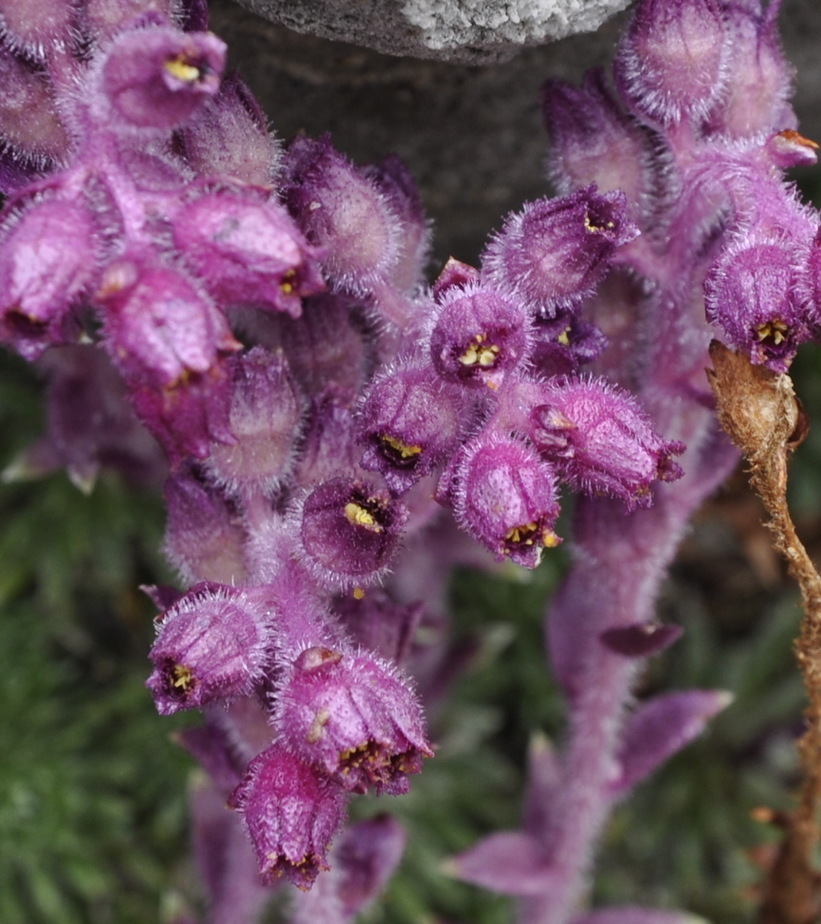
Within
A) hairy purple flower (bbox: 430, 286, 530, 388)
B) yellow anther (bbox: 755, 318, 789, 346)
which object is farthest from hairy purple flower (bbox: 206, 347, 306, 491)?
yellow anther (bbox: 755, 318, 789, 346)

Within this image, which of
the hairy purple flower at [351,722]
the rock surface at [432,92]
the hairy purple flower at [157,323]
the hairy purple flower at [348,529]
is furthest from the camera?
the rock surface at [432,92]

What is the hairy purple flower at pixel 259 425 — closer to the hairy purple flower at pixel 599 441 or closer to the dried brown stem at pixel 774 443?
the hairy purple flower at pixel 599 441

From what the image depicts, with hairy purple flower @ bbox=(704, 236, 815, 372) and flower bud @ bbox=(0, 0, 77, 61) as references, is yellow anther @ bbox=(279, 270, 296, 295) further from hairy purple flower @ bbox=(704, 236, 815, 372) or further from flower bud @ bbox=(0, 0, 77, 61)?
hairy purple flower @ bbox=(704, 236, 815, 372)

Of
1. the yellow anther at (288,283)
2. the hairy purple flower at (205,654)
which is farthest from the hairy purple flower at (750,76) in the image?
the hairy purple flower at (205,654)

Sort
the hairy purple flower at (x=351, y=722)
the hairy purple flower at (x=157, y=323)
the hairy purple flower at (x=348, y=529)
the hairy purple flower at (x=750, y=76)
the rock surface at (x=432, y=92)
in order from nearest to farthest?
the hairy purple flower at (x=157, y=323) → the hairy purple flower at (x=351, y=722) → the hairy purple flower at (x=348, y=529) → the hairy purple flower at (x=750, y=76) → the rock surface at (x=432, y=92)

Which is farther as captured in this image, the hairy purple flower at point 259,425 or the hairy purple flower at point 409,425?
the hairy purple flower at point 259,425

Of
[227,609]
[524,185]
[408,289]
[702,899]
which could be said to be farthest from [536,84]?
[702,899]

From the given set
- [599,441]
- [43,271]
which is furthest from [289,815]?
[43,271]
